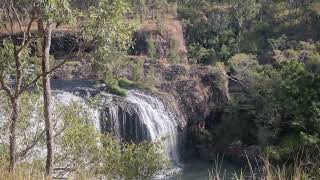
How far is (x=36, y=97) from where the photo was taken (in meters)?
13.3

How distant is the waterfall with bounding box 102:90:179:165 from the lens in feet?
92.3

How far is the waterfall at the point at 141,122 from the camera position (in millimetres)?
28141

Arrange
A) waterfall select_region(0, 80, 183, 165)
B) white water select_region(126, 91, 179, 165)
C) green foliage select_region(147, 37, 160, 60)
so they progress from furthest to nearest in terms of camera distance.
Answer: green foliage select_region(147, 37, 160, 60) < white water select_region(126, 91, 179, 165) < waterfall select_region(0, 80, 183, 165)

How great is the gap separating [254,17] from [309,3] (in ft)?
16.6

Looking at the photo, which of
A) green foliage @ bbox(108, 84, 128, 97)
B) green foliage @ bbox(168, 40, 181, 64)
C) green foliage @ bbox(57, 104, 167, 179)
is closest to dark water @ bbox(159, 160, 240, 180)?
green foliage @ bbox(108, 84, 128, 97)

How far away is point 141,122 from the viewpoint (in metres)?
28.5

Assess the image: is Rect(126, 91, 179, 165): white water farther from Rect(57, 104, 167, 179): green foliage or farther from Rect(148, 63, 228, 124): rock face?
Rect(57, 104, 167, 179): green foliage

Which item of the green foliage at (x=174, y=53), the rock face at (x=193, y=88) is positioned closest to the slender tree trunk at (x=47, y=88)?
the rock face at (x=193, y=88)

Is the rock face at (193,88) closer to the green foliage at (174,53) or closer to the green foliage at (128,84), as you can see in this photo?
the green foliage at (128,84)

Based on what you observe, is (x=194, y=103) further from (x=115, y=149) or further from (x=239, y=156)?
(x=115, y=149)

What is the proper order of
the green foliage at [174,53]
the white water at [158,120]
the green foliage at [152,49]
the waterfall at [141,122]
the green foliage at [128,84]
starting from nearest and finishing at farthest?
the waterfall at [141,122] → the white water at [158,120] → the green foliage at [128,84] → the green foliage at [152,49] → the green foliage at [174,53]

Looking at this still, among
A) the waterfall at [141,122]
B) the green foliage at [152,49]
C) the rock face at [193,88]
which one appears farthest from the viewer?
the green foliage at [152,49]

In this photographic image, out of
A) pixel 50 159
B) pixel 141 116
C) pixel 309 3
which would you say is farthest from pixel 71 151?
pixel 309 3

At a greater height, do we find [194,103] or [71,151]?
[71,151]
